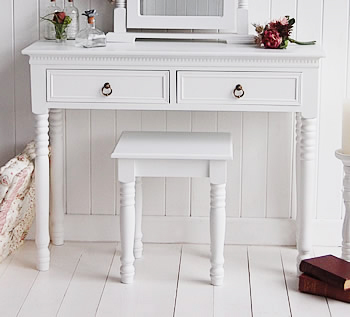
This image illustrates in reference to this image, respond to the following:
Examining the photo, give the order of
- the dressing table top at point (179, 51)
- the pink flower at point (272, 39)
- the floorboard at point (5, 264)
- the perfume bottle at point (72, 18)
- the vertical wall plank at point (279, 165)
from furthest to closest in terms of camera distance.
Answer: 1. the vertical wall plank at point (279, 165)
2. the perfume bottle at point (72, 18)
3. the floorboard at point (5, 264)
4. the pink flower at point (272, 39)
5. the dressing table top at point (179, 51)

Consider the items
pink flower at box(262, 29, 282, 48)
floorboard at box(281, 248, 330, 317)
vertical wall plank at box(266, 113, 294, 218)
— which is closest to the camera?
floorboard at box(281, 248, 330, 317)

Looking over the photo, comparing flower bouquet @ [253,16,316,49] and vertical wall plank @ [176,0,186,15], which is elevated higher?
vertical wall plank @ [176,0,186,15]

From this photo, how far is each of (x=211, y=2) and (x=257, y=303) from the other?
1.20 m

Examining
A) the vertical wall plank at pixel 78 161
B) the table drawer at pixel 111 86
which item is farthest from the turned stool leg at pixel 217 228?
the vertical wall plank at pixel 78 161

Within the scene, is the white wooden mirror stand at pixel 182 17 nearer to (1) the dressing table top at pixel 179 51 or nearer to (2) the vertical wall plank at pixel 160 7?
(2) the vertical wall plank at pixel 160 7

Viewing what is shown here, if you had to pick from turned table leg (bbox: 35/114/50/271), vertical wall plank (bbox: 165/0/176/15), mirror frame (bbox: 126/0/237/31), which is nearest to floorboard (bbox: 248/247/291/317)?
turned table leg (bbox: 35/114/50/271)

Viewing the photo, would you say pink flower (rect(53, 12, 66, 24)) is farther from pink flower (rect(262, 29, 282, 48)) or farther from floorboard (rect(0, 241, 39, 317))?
floorboard (rect(0, 241, 39, 317))

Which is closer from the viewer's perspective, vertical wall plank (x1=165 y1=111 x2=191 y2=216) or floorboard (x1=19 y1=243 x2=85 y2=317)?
floorboard (x1=19 y1=243 x2=85 y2=317)

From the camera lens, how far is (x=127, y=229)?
10.5 ft

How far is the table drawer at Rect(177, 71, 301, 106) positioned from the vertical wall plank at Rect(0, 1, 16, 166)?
83cm

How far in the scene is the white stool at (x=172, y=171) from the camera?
3125 millimetres

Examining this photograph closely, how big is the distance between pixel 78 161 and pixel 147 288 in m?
0.74

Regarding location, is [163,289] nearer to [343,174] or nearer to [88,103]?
[88,103]

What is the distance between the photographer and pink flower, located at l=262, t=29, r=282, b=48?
3.21m
